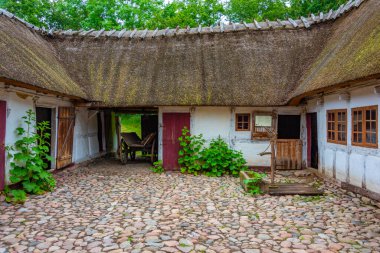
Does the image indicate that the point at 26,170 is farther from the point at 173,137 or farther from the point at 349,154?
the point at 349,154

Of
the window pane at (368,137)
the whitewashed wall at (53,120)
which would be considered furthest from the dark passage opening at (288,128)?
the whitewashed wall at (53,120)

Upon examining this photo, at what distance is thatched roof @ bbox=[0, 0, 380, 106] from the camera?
977 centimetres

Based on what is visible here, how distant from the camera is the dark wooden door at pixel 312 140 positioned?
10.8 m

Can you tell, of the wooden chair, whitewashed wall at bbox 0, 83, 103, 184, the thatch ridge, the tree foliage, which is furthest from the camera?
the tree foliage

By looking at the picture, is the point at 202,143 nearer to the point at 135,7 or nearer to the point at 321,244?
the point at 321,244

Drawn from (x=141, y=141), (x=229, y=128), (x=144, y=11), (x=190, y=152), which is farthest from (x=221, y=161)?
(x=144, y=11)

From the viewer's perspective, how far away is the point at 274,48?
12016 millimetres

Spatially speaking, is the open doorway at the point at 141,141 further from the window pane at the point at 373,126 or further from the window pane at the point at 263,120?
the window pane at the point at 373,126

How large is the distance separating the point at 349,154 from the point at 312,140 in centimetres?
344

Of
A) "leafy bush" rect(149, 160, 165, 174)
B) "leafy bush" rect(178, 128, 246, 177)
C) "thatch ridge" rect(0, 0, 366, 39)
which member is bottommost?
"leafy bush" rect(149, 160, 165, 174)

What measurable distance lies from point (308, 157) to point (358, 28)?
434 cm

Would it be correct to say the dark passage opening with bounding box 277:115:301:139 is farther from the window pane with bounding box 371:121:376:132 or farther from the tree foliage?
the tree foliage

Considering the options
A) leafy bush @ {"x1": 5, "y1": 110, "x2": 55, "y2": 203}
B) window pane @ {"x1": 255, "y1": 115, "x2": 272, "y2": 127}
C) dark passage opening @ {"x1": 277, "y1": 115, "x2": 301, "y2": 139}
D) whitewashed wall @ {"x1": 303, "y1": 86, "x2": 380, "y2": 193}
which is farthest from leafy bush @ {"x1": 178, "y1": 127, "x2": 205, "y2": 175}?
leafy bush @ {"x1": 5, "y1": 110, "x2": 55, "y2": 203}

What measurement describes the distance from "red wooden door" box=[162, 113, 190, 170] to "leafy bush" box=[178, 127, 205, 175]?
0.26 m
